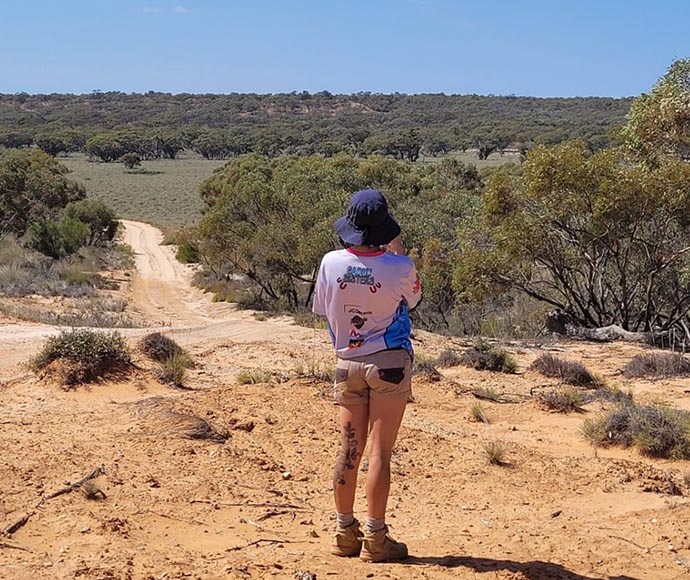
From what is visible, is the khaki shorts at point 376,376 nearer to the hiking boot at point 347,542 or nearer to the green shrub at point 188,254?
the hiking boot at point 347,542

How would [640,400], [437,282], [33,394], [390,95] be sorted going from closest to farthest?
[33,394]
[640,400]
[437,282]
[390,95]

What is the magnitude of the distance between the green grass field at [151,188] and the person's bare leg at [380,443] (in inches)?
1890

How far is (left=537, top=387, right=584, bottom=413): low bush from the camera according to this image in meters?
8.63

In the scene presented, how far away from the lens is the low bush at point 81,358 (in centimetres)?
808

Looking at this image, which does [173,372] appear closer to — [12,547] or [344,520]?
[12,547]

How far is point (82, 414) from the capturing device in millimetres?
7039

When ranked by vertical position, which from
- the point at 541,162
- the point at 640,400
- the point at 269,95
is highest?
the point at 269,95

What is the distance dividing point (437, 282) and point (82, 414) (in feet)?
42.1

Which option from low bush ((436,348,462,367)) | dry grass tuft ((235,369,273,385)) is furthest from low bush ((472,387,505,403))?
dry grass tuft ((235,369,273,385))

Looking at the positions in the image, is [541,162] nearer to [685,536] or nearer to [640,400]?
[640,400]

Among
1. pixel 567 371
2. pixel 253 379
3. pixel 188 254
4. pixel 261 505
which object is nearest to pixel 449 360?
pixel 567 371

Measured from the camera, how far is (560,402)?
8.66 m

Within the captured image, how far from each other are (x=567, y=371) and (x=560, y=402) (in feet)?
6.22

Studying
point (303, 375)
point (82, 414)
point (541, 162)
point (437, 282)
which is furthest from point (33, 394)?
point (437, 282)
